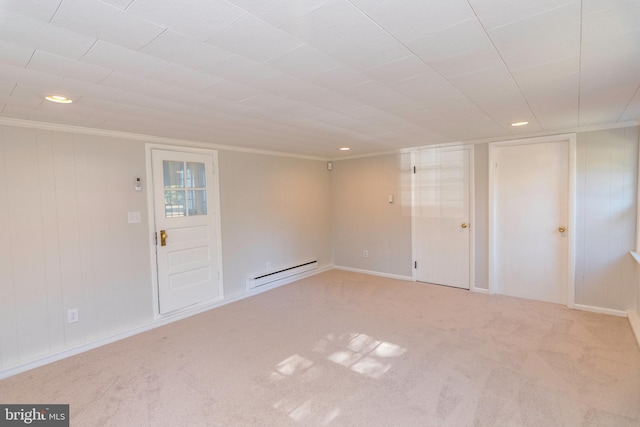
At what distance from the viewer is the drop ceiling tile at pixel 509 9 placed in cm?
124

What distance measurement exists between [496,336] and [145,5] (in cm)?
370

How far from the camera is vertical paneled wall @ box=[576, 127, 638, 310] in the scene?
3.49 meters

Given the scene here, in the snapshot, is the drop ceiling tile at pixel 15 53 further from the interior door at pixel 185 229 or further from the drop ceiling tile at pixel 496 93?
the drop ceiling tile at pixel 496 93

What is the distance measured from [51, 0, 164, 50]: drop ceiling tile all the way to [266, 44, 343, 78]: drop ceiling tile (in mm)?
595

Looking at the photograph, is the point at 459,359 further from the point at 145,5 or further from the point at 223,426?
the point at 145,5

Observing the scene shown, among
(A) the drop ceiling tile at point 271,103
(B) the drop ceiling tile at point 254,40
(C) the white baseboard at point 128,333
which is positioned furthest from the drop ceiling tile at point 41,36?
(C) the white baseboard at point 128,333

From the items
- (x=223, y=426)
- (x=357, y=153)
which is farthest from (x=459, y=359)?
(x=357, y=153)

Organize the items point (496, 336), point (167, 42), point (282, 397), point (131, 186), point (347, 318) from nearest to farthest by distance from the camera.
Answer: point (167, 42) < point (282, 397) < point (496, 336) < point (131, 186) < point (347, 318)

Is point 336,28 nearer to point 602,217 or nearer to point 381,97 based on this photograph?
point 381,97

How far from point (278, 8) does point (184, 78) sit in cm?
94

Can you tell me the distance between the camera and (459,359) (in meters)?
2.73

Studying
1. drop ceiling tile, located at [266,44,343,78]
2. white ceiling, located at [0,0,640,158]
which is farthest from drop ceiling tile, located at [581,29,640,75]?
drop ceiling tile, located at [266,44,343,78]

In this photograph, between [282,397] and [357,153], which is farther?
[357,153]

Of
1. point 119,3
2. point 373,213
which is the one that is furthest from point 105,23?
point 373,213
